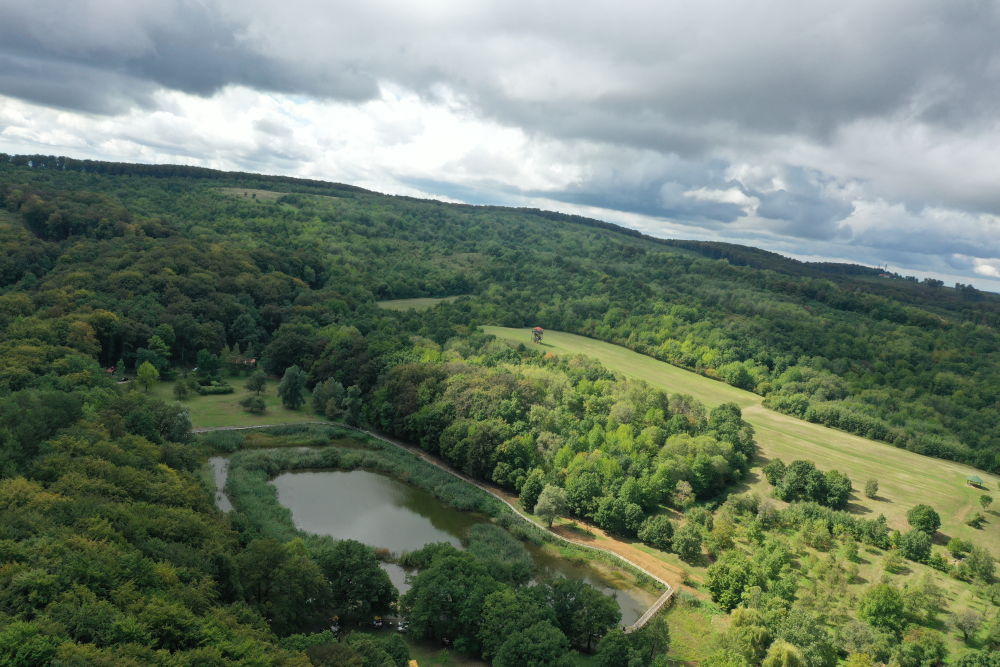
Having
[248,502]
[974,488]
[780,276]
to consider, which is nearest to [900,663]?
[974,488]

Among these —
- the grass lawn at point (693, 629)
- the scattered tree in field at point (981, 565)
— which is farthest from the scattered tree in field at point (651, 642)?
the scattered tree in field at point (981, 565)

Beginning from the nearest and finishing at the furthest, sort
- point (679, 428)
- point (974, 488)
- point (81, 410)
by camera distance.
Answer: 1. point (81, 410)
2. point (974, 488)
3. point (679, 428)

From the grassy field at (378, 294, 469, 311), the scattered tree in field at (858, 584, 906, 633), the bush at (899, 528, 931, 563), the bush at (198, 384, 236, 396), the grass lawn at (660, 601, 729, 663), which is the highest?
the grassy field at (378, 294, 469, 311)

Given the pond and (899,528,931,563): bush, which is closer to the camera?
the pond

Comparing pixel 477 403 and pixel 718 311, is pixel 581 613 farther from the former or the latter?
pixel 718 311

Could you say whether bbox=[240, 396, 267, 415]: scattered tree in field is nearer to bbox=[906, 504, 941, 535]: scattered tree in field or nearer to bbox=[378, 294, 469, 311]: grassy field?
A: bbox=[378, 294, 469, 311]: grassy field

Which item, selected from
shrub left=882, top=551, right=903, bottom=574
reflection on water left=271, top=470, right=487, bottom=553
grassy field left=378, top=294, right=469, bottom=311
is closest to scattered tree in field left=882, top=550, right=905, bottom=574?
shrub left=882, top=551, right=903, bottom=574
